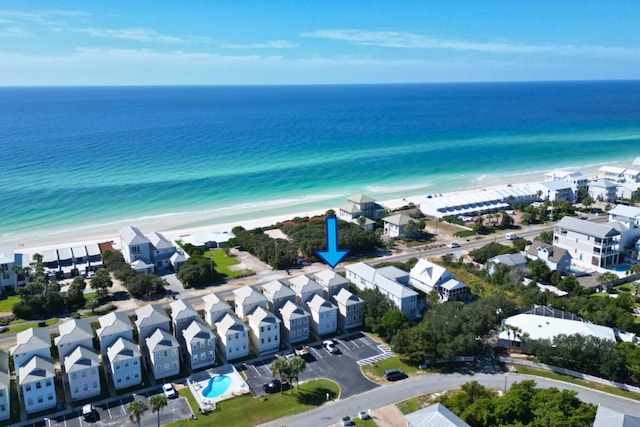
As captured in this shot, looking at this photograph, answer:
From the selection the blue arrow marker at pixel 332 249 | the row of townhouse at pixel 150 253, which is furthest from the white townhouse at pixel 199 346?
the row of townhouse at pixel 150 253

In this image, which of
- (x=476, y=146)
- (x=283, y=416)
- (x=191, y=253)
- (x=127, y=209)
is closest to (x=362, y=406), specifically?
(x=283, y=416)

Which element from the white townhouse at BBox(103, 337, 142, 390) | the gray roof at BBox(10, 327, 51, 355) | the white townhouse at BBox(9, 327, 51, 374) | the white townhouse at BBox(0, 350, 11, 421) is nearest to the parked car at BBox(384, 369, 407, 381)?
the white townhouse at BBox(103, 337, 142, 390)

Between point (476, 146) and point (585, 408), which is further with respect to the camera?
point (476, 146)

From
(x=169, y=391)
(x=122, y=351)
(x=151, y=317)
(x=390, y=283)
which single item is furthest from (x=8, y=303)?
(x=390, y=283)

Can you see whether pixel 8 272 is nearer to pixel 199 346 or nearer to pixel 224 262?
pixel 224 262

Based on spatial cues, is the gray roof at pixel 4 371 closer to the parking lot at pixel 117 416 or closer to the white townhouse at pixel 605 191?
the parking lot at pixel 117 416

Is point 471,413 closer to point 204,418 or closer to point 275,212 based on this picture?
point 204,418

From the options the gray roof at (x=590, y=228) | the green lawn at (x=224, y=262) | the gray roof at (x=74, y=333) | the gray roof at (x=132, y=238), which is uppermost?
the gray roof at (x=132, y=238)
